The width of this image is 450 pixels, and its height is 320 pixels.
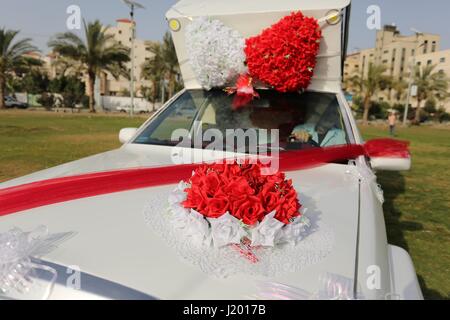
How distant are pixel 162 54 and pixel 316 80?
3585 centimetres

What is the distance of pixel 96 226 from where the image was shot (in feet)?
4.99

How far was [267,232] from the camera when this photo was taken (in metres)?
1.47

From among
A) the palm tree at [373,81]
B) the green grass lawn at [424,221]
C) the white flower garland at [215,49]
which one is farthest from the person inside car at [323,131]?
the palm tree at [373,81]

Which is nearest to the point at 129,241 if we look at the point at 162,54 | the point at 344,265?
the point at 344,265

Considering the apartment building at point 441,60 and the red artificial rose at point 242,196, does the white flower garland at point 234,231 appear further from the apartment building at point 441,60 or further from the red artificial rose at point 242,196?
the apartment building at point 441,60

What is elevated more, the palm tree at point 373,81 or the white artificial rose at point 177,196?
the palm tree at point 373,81

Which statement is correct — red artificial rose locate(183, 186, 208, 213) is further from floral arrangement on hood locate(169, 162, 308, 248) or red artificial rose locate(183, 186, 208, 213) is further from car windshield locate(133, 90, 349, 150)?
car windshield locate(133, 90, 349, 150)

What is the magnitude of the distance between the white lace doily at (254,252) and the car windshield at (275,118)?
1364 mm

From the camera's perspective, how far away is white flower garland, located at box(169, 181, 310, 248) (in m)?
1.46

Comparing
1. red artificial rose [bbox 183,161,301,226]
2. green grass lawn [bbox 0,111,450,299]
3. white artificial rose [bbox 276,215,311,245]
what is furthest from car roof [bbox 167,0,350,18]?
green grass lawn [bbox 0,111,450,299]

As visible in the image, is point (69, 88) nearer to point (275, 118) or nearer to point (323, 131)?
point (275, 118)

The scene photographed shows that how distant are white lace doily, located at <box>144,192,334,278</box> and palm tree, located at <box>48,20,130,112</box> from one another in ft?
109

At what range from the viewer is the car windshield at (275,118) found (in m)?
3.06
